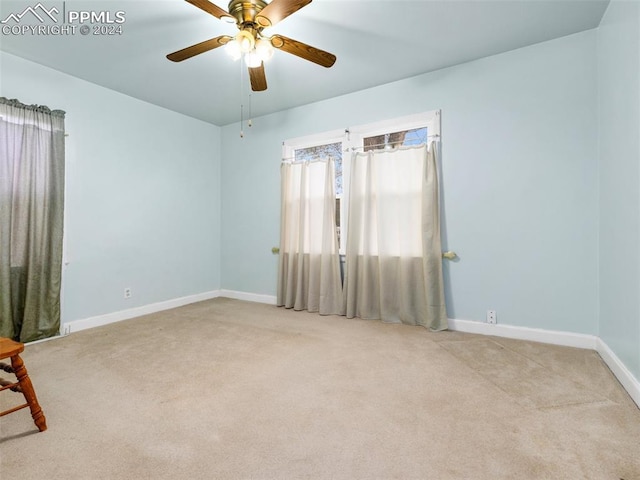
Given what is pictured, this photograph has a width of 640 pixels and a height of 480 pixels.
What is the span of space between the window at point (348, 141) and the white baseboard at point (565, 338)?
155 cm

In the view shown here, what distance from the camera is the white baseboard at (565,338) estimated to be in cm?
183

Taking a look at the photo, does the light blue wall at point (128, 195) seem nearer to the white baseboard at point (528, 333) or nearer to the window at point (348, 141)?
the window at point (348, 141)

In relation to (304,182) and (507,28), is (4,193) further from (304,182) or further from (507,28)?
(507,28)

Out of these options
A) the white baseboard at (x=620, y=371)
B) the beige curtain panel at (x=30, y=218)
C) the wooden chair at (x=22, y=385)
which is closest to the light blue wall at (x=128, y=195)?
the beige curtain panel at (x=30, y=218)

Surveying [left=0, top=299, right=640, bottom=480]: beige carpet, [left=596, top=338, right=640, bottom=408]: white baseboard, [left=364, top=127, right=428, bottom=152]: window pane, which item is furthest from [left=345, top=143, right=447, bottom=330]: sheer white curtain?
[left=596, top=338, right=640, bottom=408]: white baseboard

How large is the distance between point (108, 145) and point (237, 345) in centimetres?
259

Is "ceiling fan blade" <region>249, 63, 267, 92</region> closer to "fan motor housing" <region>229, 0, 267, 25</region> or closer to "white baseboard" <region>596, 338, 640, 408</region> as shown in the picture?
"fan motor housing" <region>229, 0, 267, 25</region>

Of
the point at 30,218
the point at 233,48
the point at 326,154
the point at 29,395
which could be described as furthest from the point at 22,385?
the point at 326,154

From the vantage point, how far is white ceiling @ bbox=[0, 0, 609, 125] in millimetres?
2201

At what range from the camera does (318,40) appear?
101 inches

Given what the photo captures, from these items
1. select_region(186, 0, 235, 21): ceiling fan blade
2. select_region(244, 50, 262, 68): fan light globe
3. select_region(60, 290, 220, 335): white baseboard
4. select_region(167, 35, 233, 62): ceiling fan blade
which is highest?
select_region(186, 0, 235, 21): ceiling fan blade

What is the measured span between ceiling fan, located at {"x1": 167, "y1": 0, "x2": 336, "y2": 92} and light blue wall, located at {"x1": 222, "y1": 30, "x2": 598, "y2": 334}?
1.53 meters

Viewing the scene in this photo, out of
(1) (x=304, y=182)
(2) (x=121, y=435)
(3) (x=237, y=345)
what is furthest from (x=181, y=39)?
(2) (x=121, y=435)

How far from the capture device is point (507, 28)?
244 centimetres
